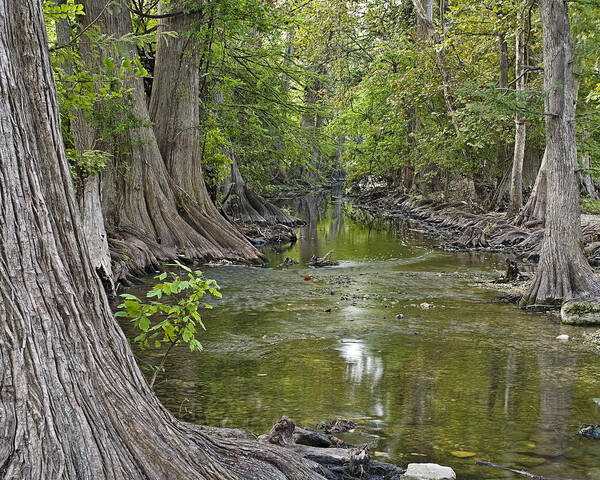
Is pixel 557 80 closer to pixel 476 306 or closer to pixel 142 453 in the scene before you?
pixel 476 306

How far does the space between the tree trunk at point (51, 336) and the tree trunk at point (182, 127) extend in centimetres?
1354

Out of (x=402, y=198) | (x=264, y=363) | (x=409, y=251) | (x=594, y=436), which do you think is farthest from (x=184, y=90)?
(x=402, y=198)

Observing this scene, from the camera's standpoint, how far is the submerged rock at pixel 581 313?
33.2ft

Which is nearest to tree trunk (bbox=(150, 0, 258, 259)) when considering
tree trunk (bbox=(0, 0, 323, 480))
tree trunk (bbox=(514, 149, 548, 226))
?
tree trunk (bbox=(514, 149, 548, 226))

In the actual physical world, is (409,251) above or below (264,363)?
above

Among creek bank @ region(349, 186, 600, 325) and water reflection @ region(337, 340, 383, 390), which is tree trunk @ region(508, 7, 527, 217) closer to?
creek bank @ region(349, 186, 600, 325)

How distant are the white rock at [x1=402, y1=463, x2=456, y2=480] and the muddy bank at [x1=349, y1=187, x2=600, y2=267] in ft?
42.0

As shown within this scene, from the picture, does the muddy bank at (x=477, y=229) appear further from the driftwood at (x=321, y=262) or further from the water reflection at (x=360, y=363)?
the water reflection at (x=360, y=363)

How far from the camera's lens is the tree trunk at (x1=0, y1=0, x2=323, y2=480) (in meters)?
2.64

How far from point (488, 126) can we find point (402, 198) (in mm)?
14614

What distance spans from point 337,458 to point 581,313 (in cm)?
722

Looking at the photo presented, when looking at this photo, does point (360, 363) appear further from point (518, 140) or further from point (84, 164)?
point (518, 140)

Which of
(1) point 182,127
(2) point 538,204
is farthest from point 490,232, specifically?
(1) point 182,127

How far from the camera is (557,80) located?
1134 centimetres
